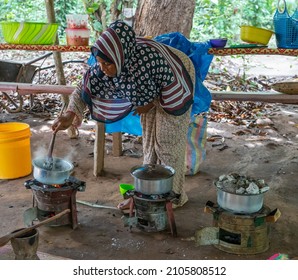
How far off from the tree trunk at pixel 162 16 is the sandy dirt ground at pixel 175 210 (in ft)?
4.81

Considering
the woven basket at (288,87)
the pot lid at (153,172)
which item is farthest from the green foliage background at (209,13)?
the pot lid at (153,172)

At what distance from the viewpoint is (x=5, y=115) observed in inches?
266

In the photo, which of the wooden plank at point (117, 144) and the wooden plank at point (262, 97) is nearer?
Answer: the wooden plank at point (262, 97)

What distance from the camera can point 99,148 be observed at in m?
4.59

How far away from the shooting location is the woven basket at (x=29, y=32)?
175 inches

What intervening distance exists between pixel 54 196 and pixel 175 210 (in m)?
1.11

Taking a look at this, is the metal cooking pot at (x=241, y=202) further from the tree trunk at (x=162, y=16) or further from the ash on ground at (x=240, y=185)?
Result: the tree trunk at (x=162, y=16)

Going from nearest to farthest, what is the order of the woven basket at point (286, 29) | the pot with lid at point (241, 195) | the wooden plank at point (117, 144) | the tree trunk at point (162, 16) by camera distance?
the pot with lid at point (241, 195) < the woven basket at point (286, 29) < the tree trunk at point (162, 16) < the wooden plank at point (117, 144)

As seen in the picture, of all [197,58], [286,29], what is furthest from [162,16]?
[286,29]

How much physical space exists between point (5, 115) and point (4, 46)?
2.36 meters

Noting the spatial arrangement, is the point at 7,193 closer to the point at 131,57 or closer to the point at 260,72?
the point at 131,57

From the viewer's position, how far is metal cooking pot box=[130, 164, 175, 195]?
10.4 ft

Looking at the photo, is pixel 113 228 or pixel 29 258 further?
pixel 113 228
